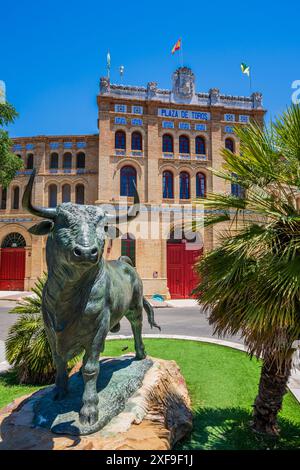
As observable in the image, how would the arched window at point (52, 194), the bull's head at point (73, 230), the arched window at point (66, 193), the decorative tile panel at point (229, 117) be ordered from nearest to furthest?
the bull's head at point (73, 230)
the arched window at point (52, 194)
the arched window at point (66, 193)
the decorative tile panel at point (229, 117)

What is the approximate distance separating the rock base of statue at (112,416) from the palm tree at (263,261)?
1.19 m

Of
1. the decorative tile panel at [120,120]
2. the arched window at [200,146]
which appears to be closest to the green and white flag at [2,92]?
the decorative tile panel at [120,120]

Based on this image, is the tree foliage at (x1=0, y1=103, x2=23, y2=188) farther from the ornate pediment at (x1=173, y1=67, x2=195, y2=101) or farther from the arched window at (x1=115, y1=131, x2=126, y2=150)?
the ornate pediment at (x1=173, y1=67, x2=195, y2=101)

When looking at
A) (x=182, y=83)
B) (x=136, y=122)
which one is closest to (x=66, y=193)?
(x=136, y=122)

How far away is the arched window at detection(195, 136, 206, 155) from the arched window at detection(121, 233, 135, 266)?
8.59 meters

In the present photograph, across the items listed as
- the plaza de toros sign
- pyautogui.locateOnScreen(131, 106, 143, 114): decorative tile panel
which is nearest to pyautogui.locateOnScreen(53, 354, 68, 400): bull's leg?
pyautogui.locateOnScreen(131, 106, 143, 114): decorative tile panel

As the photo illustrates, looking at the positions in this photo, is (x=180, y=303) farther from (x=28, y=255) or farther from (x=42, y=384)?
(x=42, y=384)

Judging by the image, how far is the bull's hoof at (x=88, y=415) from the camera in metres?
3.03

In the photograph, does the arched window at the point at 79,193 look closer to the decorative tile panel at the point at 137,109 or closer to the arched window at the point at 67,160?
the arched window at the point at 67,160

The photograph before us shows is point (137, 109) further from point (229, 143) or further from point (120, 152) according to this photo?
point (229, 143)

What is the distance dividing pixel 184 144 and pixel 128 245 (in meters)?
9.04

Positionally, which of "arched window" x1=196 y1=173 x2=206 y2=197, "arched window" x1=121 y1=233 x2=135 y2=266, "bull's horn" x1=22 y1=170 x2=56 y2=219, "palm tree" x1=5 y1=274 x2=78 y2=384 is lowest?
"palm tree" x1=5 y1=274 x2=78 y2=384

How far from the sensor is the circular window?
2402 centimetres
